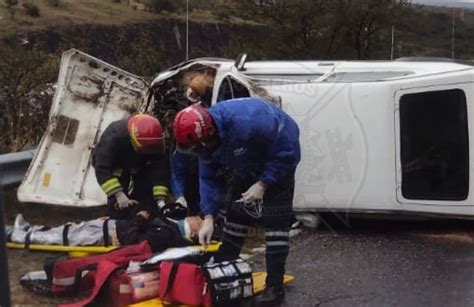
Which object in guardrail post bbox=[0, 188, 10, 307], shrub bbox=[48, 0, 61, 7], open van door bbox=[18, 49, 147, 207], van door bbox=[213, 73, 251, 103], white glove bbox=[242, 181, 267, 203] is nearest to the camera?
guardrail post bbox=[0, 188, 10, 307]

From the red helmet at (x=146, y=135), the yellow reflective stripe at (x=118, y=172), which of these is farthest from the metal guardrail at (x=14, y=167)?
the red helmet at (x=146, y=135)

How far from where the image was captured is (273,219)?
17.7 feet

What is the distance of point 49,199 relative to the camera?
7.68 meters

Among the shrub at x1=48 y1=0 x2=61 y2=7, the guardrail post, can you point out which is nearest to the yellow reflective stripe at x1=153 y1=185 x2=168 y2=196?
the guardrail post

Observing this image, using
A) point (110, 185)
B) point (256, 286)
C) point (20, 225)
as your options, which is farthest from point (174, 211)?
point (256, 286)

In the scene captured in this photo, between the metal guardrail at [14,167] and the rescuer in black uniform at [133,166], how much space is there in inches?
40.3

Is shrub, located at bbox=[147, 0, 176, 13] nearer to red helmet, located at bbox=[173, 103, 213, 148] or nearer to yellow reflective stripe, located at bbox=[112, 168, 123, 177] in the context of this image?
yellow reflective stripe, located at bbox=[112, 168, 123, 177]

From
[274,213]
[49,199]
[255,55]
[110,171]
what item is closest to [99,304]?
[274,213]

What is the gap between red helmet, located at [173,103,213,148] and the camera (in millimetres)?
5121

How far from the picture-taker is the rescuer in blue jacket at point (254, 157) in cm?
519

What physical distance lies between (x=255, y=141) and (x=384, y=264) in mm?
1784

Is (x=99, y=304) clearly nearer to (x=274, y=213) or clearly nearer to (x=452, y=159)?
(x=274, y=213)

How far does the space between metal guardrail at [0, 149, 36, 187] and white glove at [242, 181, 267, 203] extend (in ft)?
9.33

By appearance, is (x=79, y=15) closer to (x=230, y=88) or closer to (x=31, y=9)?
(x=31, y=9)
